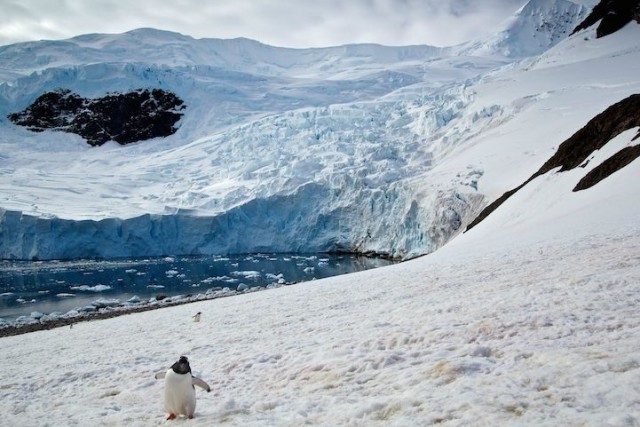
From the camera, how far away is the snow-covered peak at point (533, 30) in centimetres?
12850

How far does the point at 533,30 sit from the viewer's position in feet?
445

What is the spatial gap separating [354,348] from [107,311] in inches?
893

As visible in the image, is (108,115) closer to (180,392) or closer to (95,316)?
(95,316)

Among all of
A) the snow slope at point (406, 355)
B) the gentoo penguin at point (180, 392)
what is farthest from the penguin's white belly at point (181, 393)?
the snow slope at point (406, 355)

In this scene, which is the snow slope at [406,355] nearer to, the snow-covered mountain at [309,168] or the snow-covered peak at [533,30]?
the snow-covered mountain at [309,168]

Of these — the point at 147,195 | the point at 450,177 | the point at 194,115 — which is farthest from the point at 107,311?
the point at 194,115

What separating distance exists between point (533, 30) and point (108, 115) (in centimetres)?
11354

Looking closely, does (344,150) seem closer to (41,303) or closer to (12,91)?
(41,303)

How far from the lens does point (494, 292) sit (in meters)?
9.31

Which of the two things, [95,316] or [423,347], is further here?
[95,316]

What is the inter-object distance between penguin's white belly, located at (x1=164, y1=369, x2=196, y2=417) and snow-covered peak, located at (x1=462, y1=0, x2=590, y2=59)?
13569 cm

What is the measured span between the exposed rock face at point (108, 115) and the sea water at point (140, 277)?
156 feet

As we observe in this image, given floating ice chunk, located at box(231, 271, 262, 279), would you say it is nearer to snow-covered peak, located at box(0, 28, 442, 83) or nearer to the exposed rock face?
the exposed rock face

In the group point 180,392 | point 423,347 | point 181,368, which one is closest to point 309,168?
point 423,347
